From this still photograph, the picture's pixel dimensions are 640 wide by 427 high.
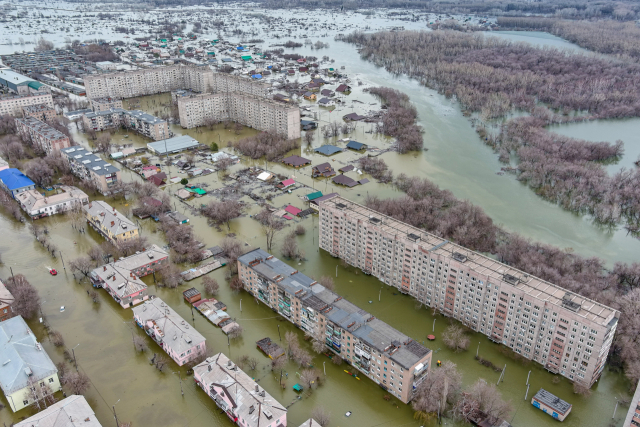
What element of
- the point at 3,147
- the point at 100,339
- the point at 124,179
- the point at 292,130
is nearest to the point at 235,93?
the point at 292,130

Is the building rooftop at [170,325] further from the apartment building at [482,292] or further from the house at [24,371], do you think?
the apartment building at [482,292]

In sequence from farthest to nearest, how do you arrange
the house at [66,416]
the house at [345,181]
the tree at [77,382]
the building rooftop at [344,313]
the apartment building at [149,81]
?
the apartment building at [149,81] < the house at [345,181] < the tree at [77,382] < the building rooftop at [344,313] < the house at [66,416]

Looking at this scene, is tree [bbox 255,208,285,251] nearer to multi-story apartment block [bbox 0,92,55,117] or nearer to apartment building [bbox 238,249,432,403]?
apartment building [bbox 238,249,432,403]

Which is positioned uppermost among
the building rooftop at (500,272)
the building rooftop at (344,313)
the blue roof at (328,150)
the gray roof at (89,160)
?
the building rooftop at (500,272)

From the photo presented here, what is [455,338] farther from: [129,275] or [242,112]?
[242,112]

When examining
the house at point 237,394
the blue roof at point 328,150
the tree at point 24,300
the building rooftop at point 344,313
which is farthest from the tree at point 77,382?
the blue roof at point 328,150

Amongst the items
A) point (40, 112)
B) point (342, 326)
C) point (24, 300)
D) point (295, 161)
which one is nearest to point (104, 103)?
point (40, 112)
